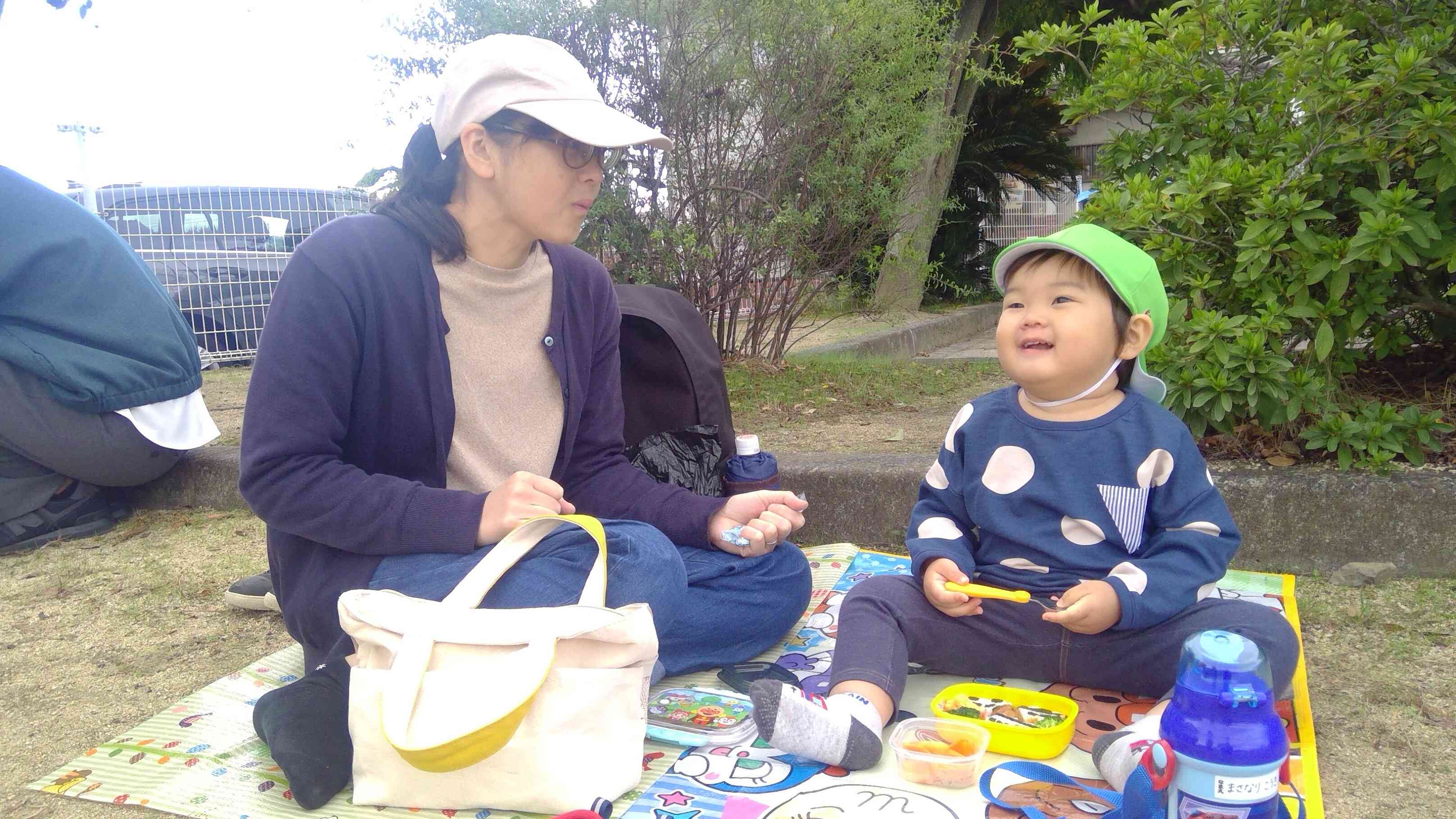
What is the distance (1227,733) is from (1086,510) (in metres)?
0.88

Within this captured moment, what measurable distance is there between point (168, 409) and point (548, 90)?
251cm

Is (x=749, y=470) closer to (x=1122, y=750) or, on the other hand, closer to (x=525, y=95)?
(x=525, y=95)

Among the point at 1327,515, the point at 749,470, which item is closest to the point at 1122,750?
the point at 749,470

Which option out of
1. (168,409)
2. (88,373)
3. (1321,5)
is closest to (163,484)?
(168,409)

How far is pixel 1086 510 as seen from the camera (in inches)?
85.7

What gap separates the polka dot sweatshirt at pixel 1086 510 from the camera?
207 centimetres

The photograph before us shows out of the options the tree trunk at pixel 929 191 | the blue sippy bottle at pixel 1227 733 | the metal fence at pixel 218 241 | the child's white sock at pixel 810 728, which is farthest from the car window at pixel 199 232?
the blue sippy bottle at pixel 1227 733

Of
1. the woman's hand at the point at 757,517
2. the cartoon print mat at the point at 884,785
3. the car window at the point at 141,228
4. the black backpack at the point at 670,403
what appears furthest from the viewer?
the car window at the point at 141,228

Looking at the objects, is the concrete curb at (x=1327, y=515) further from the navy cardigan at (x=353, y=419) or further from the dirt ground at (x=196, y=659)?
the navy cardigan at (x=353, y=419)

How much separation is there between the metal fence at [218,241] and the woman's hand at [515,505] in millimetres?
5459

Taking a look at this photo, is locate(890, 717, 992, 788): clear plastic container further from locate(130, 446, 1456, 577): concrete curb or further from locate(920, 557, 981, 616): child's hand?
locate(130, 446, 1456, 577): concrete curb

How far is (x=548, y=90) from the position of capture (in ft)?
7.00

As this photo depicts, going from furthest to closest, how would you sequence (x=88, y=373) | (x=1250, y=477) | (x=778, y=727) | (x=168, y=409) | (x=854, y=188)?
(x=854, y=188) < (x=168, y=409) < (x=88, y=373) < (x=1250, y=477) < (x=778, y=727)

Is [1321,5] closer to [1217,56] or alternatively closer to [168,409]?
[1217,56]
